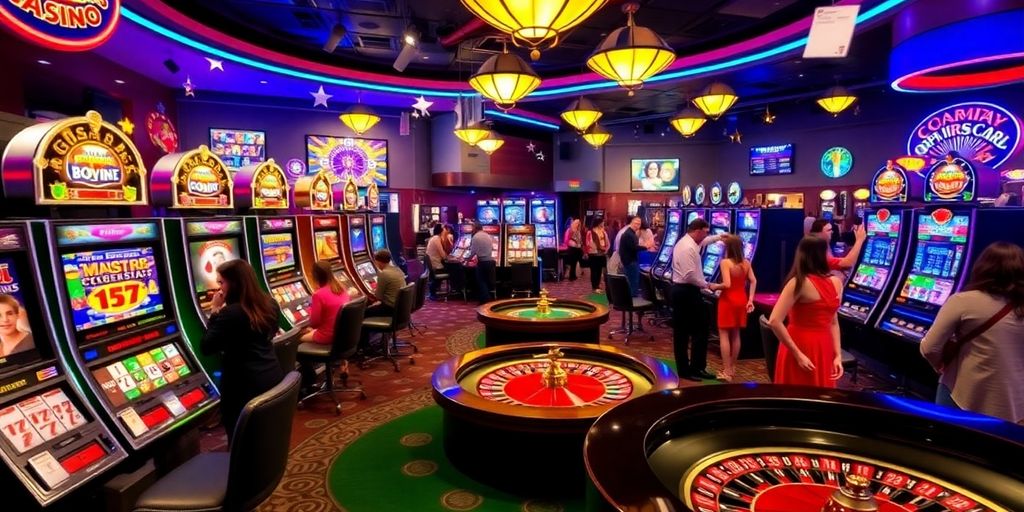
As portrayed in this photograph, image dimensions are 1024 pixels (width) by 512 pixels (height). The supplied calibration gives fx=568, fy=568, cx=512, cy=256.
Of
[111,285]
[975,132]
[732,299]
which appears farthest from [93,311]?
[975,132]

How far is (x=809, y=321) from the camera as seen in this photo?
10.2ft

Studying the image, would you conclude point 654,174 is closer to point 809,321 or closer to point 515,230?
point 515,230

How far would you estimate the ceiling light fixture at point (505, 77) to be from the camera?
4.97m

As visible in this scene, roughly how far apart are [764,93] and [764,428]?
11263mm

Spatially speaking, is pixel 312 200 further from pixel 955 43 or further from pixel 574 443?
pixel 955 43

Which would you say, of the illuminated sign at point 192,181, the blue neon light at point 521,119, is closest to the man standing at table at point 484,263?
the blue neon light at point 521,119

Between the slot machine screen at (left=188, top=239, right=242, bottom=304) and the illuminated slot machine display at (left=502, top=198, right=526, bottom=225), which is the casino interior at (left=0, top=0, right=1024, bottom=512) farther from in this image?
the illuminated slot machine display at (left=502, top=198, right=526, bottom=225)

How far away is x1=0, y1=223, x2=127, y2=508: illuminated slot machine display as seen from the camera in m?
1.97

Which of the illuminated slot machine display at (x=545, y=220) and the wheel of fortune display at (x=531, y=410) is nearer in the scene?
the wheel of fortune display at (x=531, y=410)

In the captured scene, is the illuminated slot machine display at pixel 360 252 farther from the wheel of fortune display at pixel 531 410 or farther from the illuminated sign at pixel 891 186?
the illuminated sign at pixel 891 186

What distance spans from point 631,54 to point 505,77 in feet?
3.62

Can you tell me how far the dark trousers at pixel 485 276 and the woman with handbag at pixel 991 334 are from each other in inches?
270

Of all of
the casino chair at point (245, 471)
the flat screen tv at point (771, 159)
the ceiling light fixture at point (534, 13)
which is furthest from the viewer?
the flat screen tv at point (771, 159)

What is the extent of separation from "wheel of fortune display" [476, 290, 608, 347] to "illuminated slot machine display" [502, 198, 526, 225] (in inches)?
318
